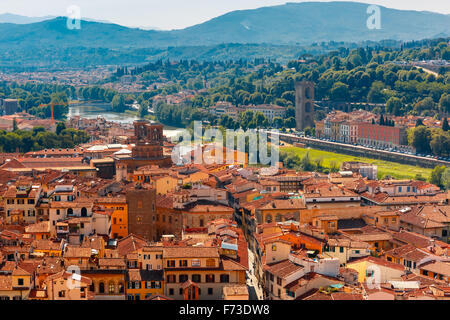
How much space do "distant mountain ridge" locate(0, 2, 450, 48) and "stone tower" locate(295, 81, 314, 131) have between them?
23890 millimetres

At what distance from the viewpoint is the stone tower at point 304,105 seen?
37938 millimetres

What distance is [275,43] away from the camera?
4473 inches

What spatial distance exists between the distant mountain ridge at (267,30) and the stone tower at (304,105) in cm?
2389

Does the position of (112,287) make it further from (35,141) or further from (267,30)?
(267,30)

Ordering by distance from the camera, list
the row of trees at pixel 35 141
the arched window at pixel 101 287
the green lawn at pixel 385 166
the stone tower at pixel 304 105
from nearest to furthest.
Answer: the arched window at pixel 101 287
the green lawn at pixel 385 166
the row of trees at pixel 35 141
the stone tower at pixel 304 105

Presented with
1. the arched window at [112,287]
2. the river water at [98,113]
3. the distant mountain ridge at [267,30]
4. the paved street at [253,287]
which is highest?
→ the distant mountain ridge at [267,30]

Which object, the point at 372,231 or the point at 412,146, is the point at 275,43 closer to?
the point at 412,146

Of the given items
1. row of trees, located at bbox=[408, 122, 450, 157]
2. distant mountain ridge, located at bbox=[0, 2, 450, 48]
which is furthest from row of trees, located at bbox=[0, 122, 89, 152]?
distant mountain ridge, located at bbox=[0, 2, 450, 48]

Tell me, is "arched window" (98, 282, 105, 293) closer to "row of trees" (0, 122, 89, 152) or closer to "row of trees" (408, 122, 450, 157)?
"row of trees" (0, 122, 89, 152)

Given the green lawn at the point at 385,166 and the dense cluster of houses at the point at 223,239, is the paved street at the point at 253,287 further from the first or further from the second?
the green lawn at the point at 385,166

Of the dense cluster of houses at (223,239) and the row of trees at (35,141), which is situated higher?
the dense cluster of houses at (223,239)

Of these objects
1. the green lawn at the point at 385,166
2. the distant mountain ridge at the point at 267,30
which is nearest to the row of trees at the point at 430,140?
the green lawn at the point at 385,166

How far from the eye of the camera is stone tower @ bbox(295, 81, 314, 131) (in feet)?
124
